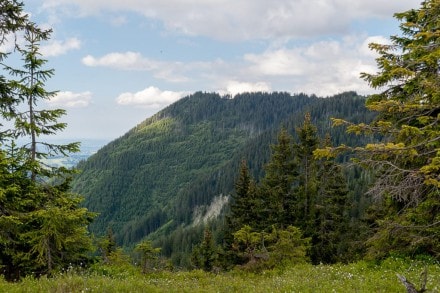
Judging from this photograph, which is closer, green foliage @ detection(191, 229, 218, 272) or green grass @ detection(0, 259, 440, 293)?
green grass @ detection(0, 259, 440, 293)

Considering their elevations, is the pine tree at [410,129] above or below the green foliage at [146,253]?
above

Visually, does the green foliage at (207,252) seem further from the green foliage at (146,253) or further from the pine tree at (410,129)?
the pine tree at (410,129)

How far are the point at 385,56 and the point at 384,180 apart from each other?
9.73m

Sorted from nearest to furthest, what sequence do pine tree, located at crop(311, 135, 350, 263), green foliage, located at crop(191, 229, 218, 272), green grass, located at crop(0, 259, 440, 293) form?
green grass, located at crop(0, 259, 440, 293) → pine tree, located at crop(311, 135, 350, 263) → green foliage, located at crop(191, 229, 218, 272)

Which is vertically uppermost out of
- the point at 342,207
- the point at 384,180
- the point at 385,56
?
the point at 385,56

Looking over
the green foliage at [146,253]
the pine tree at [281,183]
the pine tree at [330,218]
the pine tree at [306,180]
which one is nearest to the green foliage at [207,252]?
the pine tree at [281,183]

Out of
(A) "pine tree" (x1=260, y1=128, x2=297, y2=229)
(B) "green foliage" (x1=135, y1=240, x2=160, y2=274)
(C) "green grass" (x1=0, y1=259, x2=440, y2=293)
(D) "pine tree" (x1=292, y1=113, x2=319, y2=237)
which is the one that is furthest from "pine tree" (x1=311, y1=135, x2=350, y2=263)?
(B) "green foliage" (x1=135, y1=240, x2=160, y2=274)

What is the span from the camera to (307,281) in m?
11.4

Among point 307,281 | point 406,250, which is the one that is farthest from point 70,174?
point 406,250

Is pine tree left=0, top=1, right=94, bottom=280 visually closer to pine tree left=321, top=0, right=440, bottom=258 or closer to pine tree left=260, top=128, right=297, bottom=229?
pine tree left=321, top=0, right=440, bottom=258

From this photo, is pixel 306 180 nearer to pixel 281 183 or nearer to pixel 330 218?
pixel 281 183

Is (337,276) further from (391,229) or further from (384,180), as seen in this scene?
(384,180)

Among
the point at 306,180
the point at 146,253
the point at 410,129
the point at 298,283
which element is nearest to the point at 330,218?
the point at 306,180

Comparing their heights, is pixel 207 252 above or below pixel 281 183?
below
